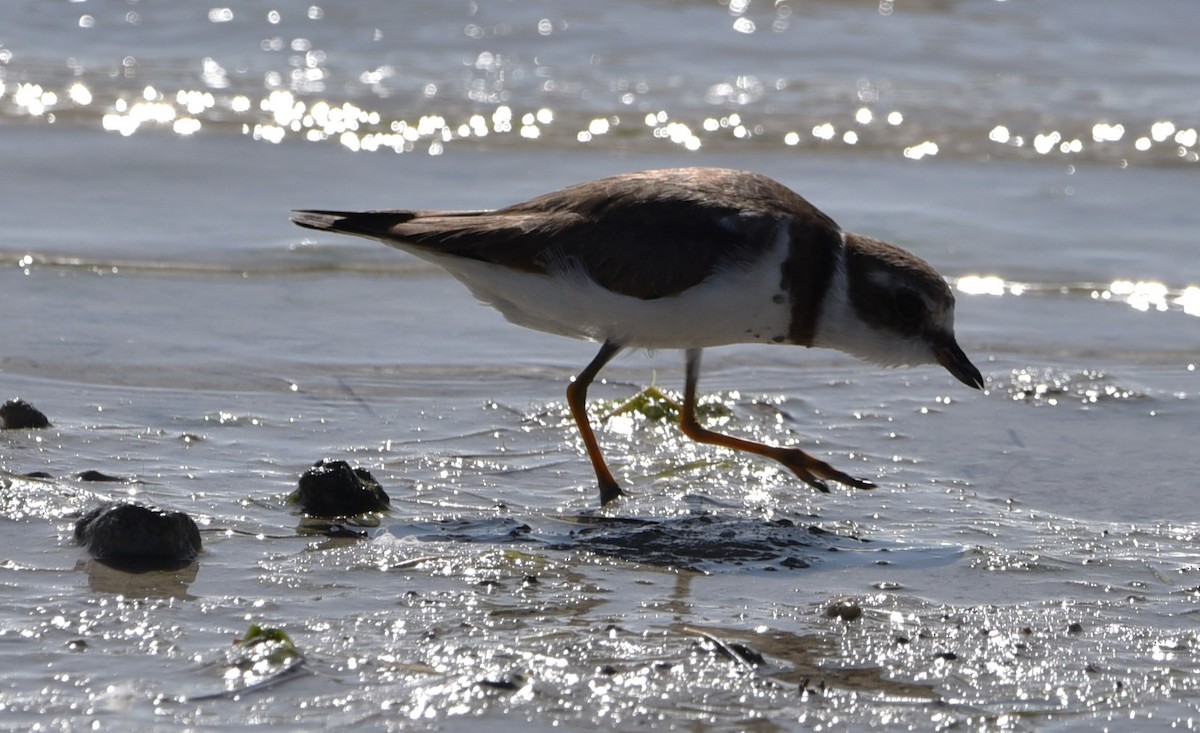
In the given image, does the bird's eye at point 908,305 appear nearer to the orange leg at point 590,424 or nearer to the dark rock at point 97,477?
the orange leg at point 590,424

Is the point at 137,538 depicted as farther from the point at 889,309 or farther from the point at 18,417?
the point at 889,309

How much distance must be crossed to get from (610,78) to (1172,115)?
184 inches

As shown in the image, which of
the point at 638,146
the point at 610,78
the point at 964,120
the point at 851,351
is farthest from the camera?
the point at 610,78

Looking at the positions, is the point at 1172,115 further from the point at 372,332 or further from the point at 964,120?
the point at 372,332

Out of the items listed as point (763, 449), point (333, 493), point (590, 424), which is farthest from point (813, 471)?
point (333, 493)

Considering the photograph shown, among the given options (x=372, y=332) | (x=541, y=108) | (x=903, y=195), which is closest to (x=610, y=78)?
(x=541, y=108)

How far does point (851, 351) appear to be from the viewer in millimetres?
6070

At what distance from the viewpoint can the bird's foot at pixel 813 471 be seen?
563 cm

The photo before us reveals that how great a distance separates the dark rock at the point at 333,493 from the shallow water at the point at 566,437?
0.12m

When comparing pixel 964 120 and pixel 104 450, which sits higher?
pixel 964 120

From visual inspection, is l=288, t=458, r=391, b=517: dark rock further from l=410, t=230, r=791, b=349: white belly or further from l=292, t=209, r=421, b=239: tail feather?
l=292, t=209, r=421, b=239: tail feather

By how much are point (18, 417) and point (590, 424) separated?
2145 mm

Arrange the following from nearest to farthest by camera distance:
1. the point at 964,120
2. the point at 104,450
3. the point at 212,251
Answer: the point at 104,450 < the point at 212,251 < the point at 964,120

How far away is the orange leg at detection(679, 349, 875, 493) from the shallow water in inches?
3.6
